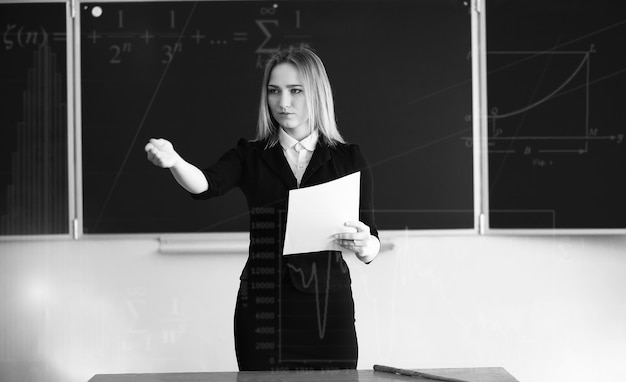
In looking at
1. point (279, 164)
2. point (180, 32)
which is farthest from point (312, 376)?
point (180, 32)

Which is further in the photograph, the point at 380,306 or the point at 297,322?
the point at 380,306

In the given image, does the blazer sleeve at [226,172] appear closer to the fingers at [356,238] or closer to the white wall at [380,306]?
the fingers at [356,238]

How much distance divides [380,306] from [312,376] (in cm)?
165

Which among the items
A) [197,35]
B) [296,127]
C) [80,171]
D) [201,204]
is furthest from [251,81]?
[296,127]

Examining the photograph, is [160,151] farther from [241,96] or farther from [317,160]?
[241,96]

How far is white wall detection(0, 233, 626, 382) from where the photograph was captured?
3176 mm

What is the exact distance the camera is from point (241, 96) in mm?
3174

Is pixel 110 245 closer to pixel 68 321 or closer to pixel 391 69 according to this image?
pixel 68 321

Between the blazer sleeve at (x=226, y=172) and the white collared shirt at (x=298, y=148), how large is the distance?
0.10m

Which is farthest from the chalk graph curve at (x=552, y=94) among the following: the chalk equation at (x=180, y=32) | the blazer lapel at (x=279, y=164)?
the blazer lapel at (x=279, y=164)

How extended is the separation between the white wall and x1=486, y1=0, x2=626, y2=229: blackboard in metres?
0.15

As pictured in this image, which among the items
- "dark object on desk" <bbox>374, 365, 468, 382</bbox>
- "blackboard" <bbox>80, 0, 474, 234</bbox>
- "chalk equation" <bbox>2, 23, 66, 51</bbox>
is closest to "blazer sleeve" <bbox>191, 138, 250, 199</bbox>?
"dark object on desk" <bbox>374, 365, 468, 382</bbox>

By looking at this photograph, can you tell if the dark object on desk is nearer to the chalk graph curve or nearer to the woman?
the woman

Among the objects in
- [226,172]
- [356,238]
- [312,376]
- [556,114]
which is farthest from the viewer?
[556,114]
